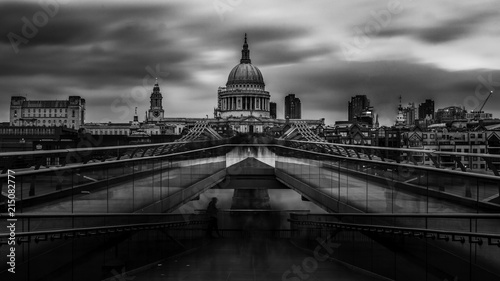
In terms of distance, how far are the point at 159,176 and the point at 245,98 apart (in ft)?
572

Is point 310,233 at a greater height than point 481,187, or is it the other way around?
point 481,187

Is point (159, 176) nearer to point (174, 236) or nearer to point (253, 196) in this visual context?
point (174, 236)

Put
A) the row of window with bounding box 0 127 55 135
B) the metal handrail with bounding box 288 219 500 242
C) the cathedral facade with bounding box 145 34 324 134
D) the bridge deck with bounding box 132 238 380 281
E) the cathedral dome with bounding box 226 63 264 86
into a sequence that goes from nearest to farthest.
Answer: the metal handrail with bounding box 288 219 500 242
the bridge deck with bounding box 132 238 380 281
the row of window with bounding box 0 127 55 135
the cathedral facade with bounding box 145 34 324 134
the cathedral dome with bounding box 226 63 264 86

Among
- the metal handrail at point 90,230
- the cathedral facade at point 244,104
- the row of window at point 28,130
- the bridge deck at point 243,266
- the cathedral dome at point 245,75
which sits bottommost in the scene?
the bridge deck at point 243,266

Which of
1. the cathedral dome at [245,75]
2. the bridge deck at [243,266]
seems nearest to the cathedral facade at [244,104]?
the cathedral dome at [245,75]

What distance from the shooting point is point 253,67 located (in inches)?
7830

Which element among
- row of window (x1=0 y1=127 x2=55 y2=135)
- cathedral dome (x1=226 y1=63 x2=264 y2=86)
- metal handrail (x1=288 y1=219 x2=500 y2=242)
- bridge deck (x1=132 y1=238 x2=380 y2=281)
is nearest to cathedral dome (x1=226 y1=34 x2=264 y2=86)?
cathedral dome (x1=226 y1=63 x2=264 y2=86)

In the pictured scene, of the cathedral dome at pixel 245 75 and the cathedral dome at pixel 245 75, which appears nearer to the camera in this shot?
the cathedral dome at pixel 245 75

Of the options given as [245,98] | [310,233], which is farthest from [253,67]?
[310,233]

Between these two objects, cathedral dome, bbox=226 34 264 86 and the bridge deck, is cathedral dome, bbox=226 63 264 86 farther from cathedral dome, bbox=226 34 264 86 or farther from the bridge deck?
the bridge deck

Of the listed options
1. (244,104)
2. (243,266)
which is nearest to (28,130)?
(244,104)

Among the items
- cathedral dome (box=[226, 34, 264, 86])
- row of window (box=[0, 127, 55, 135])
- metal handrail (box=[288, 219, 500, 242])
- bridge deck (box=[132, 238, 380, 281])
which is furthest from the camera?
cathedral dome (box=[226, 34, 264, 86])

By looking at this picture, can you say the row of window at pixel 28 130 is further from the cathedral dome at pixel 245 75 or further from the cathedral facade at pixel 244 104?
the cathedral dome at pixel 245 75

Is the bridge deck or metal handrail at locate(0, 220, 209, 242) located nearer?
metal handrail at locate(0, 220, 209, 242)
